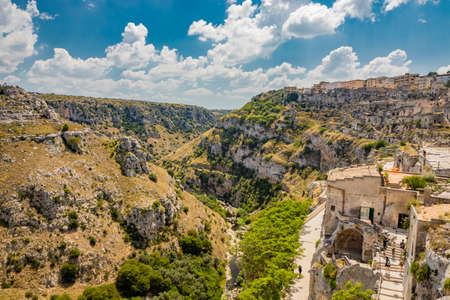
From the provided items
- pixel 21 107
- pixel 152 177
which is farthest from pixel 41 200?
pixel 21 107

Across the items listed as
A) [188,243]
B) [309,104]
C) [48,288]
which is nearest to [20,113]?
[48,288]

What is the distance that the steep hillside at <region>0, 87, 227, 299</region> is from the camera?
41.4 m

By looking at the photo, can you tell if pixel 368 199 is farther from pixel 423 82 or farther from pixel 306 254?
pixel 423 82

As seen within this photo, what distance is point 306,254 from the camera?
4241 centimetres

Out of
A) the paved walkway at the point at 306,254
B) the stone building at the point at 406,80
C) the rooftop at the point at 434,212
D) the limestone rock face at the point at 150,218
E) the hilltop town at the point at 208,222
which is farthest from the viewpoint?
the stone building at the point at 406,80

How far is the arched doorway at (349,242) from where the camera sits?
31.3 m

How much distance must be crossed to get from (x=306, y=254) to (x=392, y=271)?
1922 centimetres

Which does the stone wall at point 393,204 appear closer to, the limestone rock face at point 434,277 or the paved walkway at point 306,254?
the limestone rock face at point 434,277

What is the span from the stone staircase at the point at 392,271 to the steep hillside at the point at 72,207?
41.3 m

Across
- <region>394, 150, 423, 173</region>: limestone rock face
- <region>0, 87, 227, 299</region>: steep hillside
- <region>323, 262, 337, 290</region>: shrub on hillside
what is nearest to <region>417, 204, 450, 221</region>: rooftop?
<region>323, 262, 337, 290</region>: shrub on hillside

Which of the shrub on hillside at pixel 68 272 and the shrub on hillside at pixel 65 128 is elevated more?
the shrub on hillside at pixel 65 128

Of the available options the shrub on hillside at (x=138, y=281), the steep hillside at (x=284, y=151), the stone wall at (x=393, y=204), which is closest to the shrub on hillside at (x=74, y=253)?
the shrub on hillside at (x=138, y=281)

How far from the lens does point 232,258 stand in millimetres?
66188

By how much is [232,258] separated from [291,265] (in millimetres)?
32254
